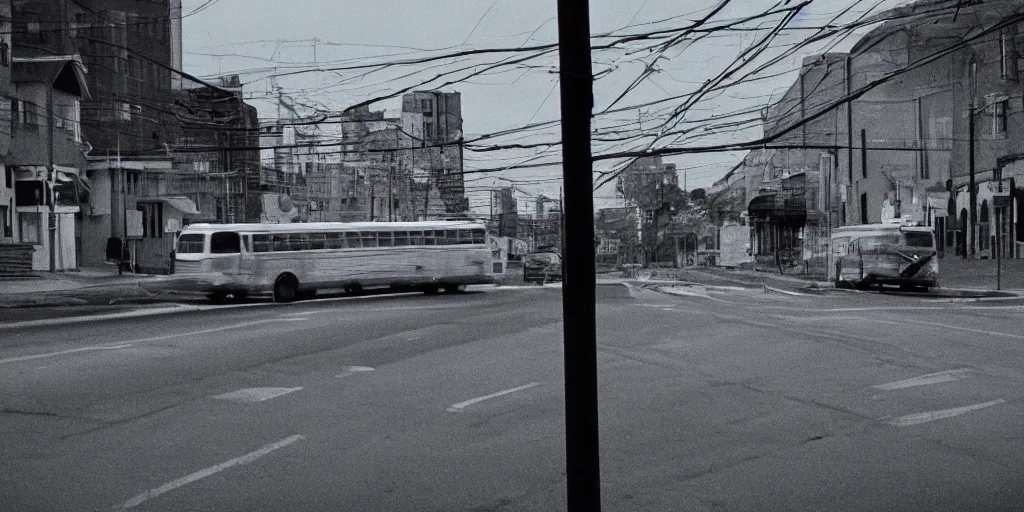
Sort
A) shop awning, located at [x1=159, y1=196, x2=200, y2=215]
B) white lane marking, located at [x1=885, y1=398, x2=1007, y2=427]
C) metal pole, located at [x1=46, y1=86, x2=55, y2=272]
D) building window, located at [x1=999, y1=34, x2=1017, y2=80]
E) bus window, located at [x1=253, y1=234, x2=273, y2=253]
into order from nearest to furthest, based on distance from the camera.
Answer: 1. white lane marking, located at [x1=885, y1=398, x2=1007, y2=427]
2. bus window, located at [x1=253, y1=234, x2=273, y2=253]
3. metal pole, located at [x1=46, y1=86, x2=55, y2=272]
4. building window, located at [x1=999, y1=34, x2=1017, y2=80]
5. shop awning, located at [x1=159, y1=196, x2=200, y2=215]

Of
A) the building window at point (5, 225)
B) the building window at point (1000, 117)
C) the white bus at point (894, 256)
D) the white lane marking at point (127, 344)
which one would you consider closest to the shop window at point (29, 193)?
the building window at point (5, 225)

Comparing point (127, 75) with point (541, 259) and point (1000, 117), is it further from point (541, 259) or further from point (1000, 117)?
point (1000, 117)

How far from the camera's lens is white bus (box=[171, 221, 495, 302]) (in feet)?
115

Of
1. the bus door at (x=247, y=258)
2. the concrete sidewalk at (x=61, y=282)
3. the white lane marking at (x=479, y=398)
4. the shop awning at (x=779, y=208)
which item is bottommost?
the white lane marking at (x=479, y=398)

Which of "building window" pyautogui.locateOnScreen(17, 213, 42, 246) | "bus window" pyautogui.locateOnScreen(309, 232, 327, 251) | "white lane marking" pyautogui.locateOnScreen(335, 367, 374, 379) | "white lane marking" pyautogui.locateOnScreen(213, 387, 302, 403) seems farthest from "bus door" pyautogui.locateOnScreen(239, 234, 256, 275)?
"white lane marking" pyautogui.locateOnScreen(213, 387, 302, 403)

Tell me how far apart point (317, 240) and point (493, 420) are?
91.8 feet

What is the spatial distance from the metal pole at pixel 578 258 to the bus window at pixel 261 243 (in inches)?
1273

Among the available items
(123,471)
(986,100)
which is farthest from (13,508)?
(986,100)

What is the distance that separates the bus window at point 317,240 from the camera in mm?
36969

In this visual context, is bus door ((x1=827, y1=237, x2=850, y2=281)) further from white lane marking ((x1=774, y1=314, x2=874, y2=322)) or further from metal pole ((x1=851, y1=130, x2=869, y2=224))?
white lane marking ((x1=774, y1=314, x2=874, y2=322))

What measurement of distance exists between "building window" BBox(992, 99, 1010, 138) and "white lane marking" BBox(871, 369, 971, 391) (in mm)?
37773

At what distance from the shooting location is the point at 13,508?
6.58 meters

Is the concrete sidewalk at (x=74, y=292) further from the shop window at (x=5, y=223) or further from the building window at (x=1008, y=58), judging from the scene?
the building window at (x=1008, y=58)

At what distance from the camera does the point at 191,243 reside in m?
35.0
